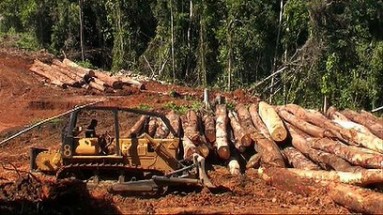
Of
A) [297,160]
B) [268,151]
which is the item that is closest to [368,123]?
[297,160]

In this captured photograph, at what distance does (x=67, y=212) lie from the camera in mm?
10078

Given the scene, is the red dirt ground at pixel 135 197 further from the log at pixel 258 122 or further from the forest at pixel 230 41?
the forest at pixel 230 41

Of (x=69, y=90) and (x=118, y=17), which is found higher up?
(x=118, y=17)

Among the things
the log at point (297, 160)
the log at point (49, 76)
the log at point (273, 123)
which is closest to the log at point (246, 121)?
the log at point (273, 123)

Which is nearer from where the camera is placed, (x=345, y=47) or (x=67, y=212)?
(x=67, y=212)

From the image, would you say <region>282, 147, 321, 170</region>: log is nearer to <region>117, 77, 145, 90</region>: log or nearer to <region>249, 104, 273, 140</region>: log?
<region>249, 104, 273, 140</region>: log

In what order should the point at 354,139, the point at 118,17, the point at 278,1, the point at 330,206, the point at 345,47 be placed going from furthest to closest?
the point at 118,17 → the point at 278,1 → the point at 345,47 → the point at 354,139 → the point at 330,206

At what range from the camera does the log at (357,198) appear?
10.3 metres

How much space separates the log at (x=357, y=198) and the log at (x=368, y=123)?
111 inches

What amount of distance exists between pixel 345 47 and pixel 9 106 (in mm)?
13927

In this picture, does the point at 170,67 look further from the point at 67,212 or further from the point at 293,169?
the point at 67,212

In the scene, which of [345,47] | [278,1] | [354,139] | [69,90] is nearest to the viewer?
[354,139]

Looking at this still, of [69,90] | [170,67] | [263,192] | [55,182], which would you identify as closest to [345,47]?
[170,67]

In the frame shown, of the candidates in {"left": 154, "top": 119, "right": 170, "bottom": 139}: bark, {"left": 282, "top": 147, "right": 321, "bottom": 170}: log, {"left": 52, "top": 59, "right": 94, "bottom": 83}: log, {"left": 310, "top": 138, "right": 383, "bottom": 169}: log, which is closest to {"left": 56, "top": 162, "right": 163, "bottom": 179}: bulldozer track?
{"left": 154, "top": 119, "right": 170, "bottom": 139}: bark
